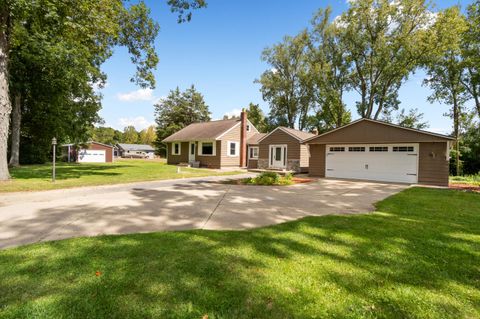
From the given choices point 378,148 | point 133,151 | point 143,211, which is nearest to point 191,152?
point 378,148

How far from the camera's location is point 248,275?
2965 mm

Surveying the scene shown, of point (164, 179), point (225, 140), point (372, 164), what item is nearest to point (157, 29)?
point (164, 179)

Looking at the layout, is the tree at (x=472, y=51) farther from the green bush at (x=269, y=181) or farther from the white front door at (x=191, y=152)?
the white front door at (x=191, y=152)

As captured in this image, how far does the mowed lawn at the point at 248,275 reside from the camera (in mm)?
2352

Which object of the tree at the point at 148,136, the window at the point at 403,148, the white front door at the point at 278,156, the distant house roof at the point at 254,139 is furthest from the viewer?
the tree at the point at 148,136

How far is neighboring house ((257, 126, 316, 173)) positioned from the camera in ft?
65.7

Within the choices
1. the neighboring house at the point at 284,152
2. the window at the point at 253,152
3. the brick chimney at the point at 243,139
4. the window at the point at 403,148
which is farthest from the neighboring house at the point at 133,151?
the window at the point at 403,148

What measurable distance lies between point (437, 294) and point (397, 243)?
1569 millimetres

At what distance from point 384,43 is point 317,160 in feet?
48.3

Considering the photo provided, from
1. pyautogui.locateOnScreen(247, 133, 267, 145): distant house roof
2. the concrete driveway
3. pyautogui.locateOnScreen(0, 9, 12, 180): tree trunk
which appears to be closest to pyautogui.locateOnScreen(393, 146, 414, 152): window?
the concrete driveway

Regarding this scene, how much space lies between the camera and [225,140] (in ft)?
74.5

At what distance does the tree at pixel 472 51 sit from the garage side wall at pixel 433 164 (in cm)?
1250

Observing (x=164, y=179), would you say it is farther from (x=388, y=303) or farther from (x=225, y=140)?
(x=388, y=303)

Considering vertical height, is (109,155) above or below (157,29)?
below
